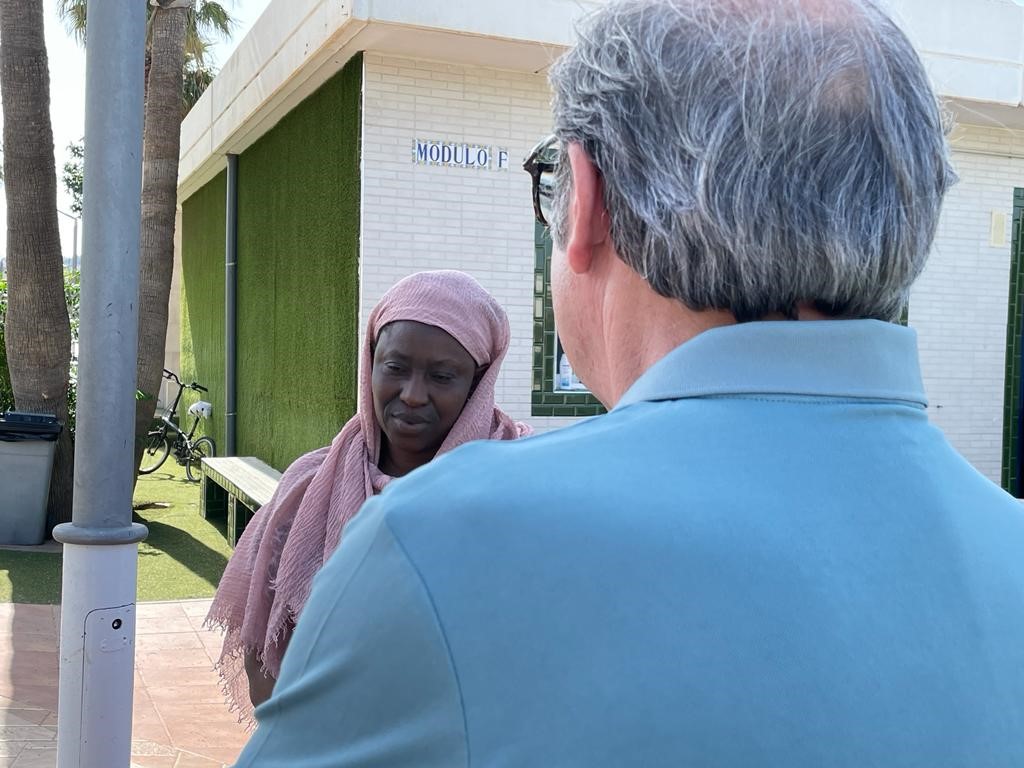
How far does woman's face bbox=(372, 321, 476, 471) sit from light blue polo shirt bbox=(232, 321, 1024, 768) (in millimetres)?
1981

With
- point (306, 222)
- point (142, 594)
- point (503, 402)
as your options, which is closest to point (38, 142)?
point (306, 222)

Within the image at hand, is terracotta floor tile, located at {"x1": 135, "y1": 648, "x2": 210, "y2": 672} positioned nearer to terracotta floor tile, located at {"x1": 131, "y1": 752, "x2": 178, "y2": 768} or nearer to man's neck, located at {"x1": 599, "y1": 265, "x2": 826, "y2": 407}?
terracotta floor tile, located at {"x1": 131, "y1": 752, "x2": 178, "y2": 768}

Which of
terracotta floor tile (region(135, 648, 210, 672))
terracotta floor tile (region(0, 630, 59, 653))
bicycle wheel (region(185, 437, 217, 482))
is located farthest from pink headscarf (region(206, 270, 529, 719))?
bicycle wheel (region(185, 437, 217, 482))

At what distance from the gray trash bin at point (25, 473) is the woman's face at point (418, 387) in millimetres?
7021

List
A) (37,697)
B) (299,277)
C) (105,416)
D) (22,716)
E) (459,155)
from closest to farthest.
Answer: (105,416), (22,716), (37,697), (459,155), (299,277)

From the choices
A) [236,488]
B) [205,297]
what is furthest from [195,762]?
[205,297]

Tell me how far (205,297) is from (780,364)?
1557 cm

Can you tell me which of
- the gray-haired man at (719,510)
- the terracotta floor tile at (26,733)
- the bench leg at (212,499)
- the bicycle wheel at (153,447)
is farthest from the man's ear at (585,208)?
the bicycle wheel at (153,447)

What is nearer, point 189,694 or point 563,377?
point 189,694

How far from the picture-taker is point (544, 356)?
8594mm

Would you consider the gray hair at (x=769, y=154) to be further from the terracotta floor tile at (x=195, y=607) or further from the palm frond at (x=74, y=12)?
the palm frond at (x=74, y=12)

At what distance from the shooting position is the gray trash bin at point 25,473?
8906mm

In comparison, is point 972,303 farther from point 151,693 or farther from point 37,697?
point 37,697

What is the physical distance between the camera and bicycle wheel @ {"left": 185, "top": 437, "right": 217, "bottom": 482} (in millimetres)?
13539
